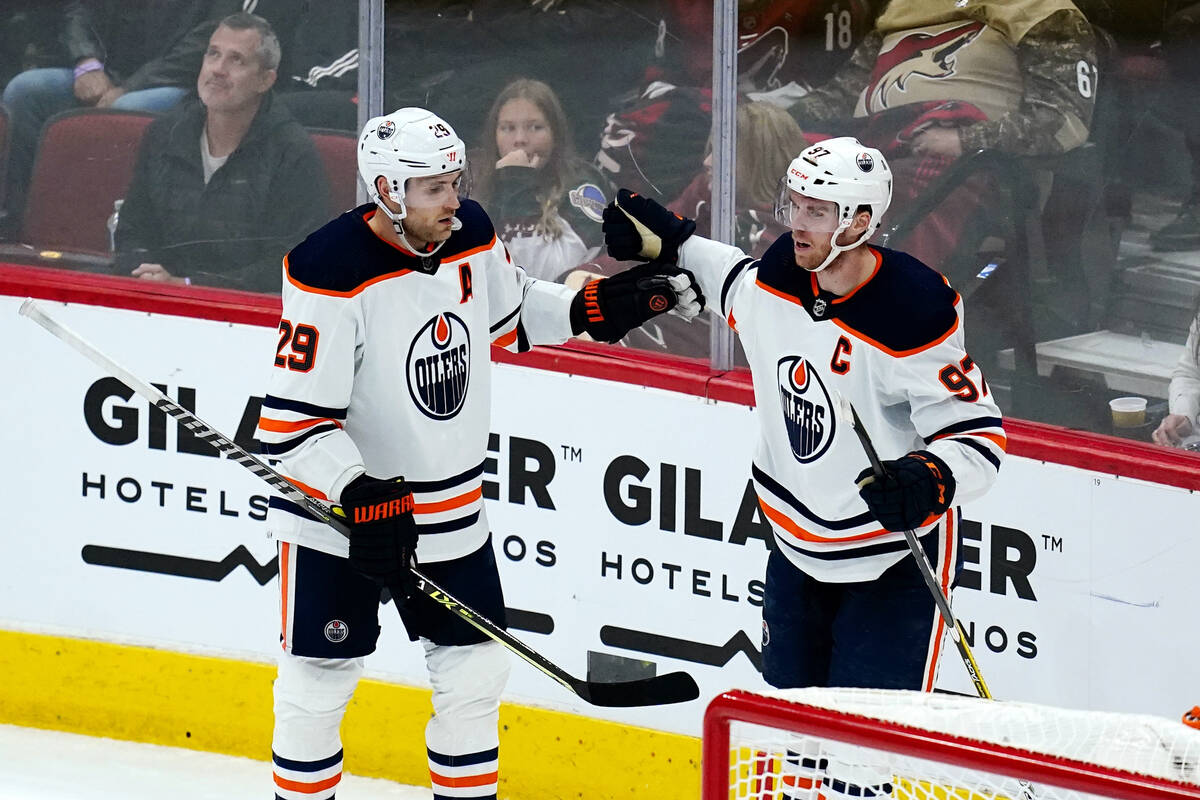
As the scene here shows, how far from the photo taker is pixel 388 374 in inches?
119

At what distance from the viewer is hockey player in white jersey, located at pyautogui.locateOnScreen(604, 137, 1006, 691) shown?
288cm

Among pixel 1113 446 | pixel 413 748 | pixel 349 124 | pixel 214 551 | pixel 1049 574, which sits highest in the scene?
pixel 349 124

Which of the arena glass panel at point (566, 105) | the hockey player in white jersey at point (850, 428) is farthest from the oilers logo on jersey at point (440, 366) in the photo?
the arena glass panel at point (566, 105)

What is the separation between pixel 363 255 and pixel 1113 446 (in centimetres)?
145

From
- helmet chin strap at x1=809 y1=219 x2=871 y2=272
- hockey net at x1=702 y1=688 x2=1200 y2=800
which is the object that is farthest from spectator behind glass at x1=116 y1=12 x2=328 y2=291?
hockey net at x1=702 y1=688 x2=1200 y2=800

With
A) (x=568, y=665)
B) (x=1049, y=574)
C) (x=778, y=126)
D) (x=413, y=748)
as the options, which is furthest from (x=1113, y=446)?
(x=413, y=748)

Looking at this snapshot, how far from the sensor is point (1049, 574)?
3.42 m

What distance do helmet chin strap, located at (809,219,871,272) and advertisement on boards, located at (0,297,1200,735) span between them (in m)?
0.53

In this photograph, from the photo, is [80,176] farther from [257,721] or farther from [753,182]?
[753,182]

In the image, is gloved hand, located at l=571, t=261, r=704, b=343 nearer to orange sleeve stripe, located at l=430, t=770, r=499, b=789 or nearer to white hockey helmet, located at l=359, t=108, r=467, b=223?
white hockey helmet, located at l=359, t=108, r=467, b=223

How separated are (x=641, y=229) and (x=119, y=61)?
1577 mm

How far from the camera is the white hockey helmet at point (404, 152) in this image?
2.95 m

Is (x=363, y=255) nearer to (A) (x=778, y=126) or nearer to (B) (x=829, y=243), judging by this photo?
(B) (x=829, y=243)

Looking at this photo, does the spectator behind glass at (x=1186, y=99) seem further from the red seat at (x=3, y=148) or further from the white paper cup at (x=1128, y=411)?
the red seat at (x=3, y=148)
